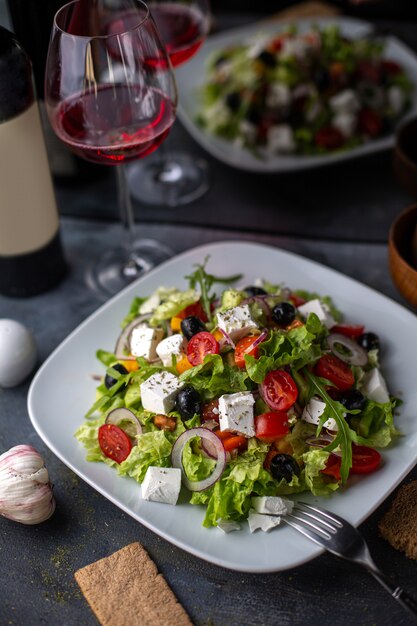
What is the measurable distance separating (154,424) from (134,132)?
0.90 m

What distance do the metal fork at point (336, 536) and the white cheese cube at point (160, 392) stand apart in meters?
0.42

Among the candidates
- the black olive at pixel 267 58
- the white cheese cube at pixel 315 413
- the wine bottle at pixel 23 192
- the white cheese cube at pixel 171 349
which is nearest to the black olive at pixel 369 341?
the white cheese cube at pixel 315 413

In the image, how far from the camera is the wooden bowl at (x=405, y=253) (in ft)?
8.12

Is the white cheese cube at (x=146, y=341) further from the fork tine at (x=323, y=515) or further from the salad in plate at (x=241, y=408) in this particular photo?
the fork tine at (x=323, y=515)

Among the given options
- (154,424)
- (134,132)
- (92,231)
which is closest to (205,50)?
(92,231)

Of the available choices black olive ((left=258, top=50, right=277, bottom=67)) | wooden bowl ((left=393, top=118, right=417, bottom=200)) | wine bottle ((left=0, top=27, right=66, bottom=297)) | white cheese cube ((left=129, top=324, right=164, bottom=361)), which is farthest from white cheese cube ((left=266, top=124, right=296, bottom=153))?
white cheese cube ((left=129, top=324, right=164, bottom=361))

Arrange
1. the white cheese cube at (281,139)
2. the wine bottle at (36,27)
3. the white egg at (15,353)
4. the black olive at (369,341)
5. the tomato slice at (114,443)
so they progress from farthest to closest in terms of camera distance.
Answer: the white cheese cube at (281,139) < the wine bottle at (36,27) < the white egg at (15,353) < the black olive at (369,341) < the tomato slice at (114,443)

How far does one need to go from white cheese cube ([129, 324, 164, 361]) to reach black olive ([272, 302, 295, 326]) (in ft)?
1.10

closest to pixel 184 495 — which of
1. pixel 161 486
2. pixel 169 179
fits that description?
pixel 161 486

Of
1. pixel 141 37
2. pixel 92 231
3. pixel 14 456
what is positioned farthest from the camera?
pixel 92 231

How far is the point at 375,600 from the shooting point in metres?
1.96

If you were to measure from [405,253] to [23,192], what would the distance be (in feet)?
4.03

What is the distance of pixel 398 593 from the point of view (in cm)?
180

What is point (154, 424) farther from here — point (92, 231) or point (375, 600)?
point (92, 231)
